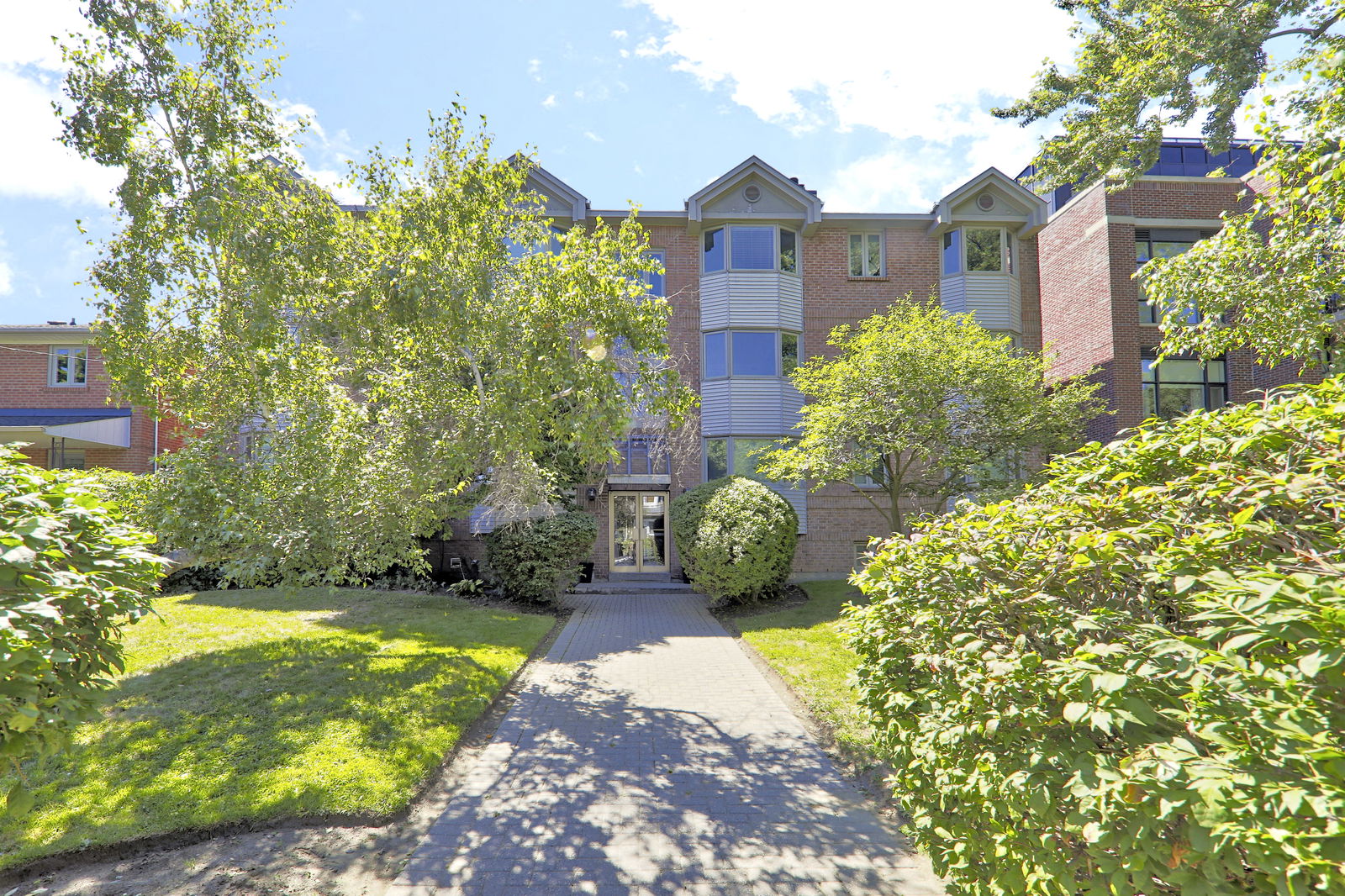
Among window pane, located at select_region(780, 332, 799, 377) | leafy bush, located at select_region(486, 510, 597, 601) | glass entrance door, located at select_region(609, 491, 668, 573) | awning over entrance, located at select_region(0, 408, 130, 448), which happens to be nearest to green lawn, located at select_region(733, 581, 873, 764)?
leafy bush, located at select_region(486, 510, 597, 601)

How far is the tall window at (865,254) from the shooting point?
65.3 feet

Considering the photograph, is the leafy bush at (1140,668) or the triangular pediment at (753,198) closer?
the leafy bush at (1140,668)

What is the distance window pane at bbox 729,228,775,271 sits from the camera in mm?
19422

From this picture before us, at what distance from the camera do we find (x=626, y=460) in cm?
1939

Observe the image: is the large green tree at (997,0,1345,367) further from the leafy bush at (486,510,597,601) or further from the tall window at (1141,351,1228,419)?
the leafy bush at (486,510,597,601)

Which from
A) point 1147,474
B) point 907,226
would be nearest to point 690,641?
point 1147,474

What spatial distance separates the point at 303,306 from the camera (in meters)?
8.27

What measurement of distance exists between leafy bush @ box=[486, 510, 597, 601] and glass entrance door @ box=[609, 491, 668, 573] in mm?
5316

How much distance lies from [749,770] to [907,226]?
18446 mm

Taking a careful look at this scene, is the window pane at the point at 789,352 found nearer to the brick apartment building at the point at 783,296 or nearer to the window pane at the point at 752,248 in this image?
the brick apartment building at the point at 783,296

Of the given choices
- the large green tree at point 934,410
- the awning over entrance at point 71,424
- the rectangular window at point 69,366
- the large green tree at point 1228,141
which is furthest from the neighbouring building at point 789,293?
the rectangular window at point 69,366

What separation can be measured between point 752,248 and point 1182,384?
1223 cm

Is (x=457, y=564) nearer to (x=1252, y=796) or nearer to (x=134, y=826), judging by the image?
(x=134, y=826)

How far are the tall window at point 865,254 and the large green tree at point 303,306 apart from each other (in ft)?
42.9
